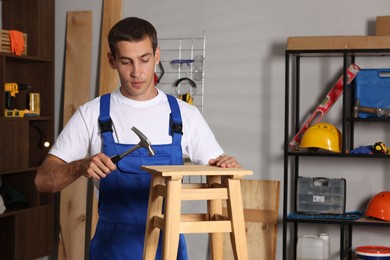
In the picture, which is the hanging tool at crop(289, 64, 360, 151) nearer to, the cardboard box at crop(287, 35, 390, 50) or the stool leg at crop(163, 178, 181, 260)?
the cardboard box at crop(287, 35, 390, 50)

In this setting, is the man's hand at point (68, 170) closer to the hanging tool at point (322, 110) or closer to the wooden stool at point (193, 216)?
the wooden stool at point (193, 216)

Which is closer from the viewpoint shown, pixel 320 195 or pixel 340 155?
pixel 340 155

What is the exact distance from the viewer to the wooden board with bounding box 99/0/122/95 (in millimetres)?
5496

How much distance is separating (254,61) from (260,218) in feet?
3.77

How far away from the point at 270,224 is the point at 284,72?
1105 millimetres

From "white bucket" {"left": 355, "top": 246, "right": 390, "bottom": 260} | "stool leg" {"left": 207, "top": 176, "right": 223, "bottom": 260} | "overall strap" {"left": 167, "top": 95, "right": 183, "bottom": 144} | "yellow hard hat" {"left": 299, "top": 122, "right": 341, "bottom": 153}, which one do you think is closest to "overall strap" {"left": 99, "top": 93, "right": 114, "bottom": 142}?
"overall strap" {"left": 167, "top": 95, "right": 183, "bottom": 144}

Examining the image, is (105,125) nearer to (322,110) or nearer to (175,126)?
(175,126)

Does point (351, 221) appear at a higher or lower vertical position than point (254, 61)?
lower

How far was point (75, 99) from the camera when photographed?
562 cm

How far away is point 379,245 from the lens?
4969 mm

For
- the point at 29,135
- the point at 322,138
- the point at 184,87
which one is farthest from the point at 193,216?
the point at 29,135

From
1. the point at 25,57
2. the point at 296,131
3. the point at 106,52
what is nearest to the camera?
the point at 296,131

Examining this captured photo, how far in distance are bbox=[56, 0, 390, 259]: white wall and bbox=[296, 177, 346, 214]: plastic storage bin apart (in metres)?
0.18

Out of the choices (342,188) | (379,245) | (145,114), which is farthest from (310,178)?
(145,114)
